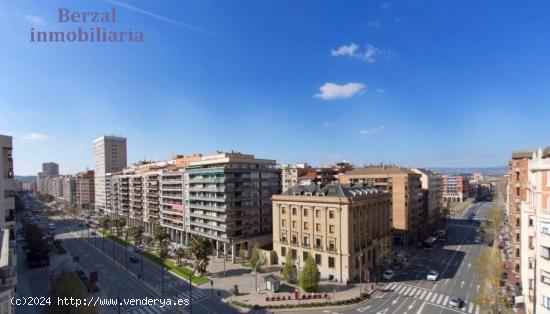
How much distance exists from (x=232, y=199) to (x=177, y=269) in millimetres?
20743

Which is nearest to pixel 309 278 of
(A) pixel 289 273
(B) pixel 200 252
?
(A) pixel 289 273

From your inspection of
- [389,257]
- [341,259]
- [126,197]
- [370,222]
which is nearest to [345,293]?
[341,259]

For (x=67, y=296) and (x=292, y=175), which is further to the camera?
(x=292, y=175)

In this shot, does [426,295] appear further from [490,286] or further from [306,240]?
[306,240]

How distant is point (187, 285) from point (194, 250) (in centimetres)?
741

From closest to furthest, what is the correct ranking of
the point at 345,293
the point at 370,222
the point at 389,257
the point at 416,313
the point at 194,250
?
the point at 416,313, the point at 345,293, the point at 194,250, the point at 370,222, the point at 389,257

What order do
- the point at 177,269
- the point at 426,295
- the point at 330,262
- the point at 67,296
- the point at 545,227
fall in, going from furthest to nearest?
the point at 177,269 < the point at 330,262 < the point at 426,295 < the point at 67,296 < the point at 545,227

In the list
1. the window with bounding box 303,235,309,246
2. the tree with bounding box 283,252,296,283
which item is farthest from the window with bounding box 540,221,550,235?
the window with bounding box 303,235,309,246

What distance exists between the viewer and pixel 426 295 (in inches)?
2234

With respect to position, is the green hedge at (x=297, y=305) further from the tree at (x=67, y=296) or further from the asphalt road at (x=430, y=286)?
the tree at (x=67, y=296)

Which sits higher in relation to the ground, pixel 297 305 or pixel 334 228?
pixel 334 228

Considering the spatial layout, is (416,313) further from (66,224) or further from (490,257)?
(66,224)

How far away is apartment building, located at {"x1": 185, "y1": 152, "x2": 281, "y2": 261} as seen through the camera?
83.1m

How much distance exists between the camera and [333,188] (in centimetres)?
7100
